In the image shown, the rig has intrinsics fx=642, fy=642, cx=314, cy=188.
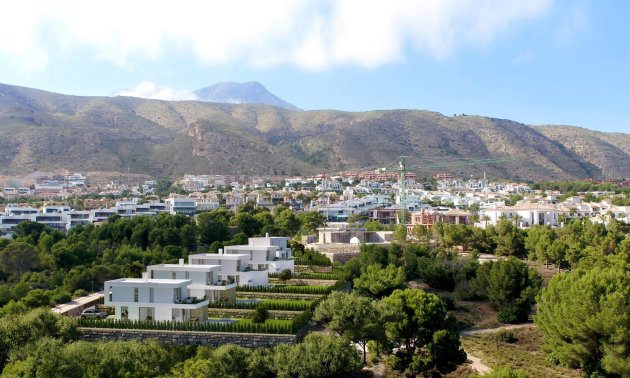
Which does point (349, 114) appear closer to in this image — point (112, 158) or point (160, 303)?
point (112, 158)

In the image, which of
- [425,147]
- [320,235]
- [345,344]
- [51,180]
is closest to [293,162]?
[425,147]

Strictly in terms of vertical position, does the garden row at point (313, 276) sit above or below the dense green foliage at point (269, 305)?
above

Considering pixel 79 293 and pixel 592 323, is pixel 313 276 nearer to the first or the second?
pixel 79 293

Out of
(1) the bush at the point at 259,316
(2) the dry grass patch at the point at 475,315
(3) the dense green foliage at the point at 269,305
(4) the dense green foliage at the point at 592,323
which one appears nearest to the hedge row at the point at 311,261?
(2) the dry grass patch at the point at 475,315

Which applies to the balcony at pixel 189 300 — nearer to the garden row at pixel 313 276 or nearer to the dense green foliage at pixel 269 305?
the dense green foliage at pixel 269 305

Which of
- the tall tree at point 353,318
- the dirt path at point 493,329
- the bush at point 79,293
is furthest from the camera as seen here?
the bush at point 79,293

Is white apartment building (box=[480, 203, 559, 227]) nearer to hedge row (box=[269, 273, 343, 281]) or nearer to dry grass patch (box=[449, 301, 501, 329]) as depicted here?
dry grass patch (box=[449, 301, 501, 329])
